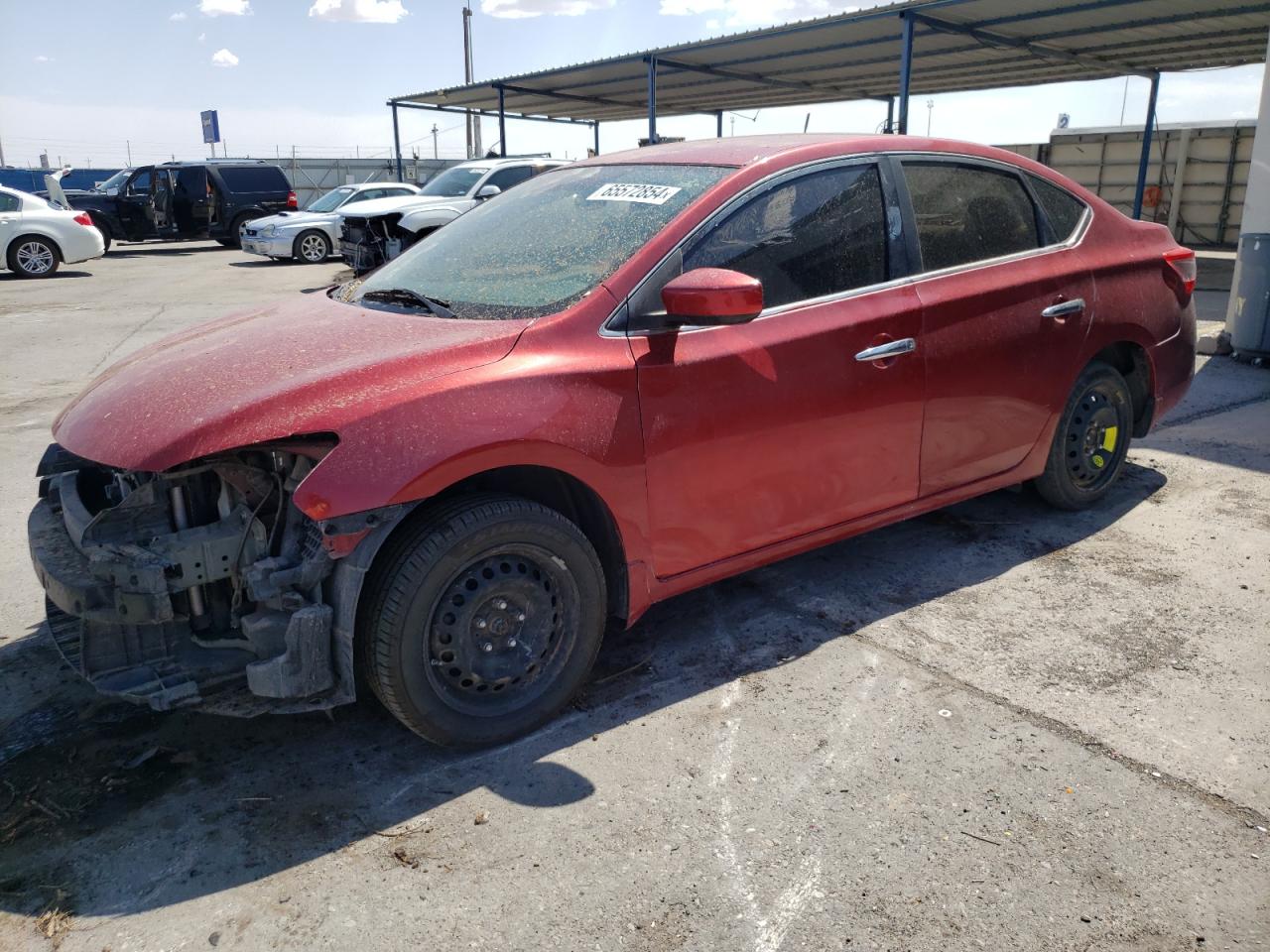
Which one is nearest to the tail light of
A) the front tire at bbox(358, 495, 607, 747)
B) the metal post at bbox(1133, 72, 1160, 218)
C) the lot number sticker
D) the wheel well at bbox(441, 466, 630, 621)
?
the lot number sticker

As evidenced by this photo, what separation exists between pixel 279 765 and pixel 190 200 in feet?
73.5

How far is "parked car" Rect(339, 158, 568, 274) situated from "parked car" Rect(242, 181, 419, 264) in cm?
335

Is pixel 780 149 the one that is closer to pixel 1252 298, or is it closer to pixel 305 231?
pixel 1252 298

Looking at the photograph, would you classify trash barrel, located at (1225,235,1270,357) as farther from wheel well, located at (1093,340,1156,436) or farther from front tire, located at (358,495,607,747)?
front tire, located at (358,495,607,747)

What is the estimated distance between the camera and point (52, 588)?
2.66 m

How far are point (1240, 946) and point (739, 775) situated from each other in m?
1.21

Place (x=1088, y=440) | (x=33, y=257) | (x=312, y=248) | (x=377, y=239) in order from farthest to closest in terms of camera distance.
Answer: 1. (x=312, y=248)
2. (x=33, y=257)
3. (x=377, y=239)
4. (x=1088, y=440)

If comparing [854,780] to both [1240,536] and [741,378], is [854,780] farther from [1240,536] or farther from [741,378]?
[1240,536]

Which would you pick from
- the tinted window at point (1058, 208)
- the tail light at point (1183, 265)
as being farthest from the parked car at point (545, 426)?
the tail light at point (1183, 265)

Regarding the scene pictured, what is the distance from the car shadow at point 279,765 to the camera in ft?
7.90

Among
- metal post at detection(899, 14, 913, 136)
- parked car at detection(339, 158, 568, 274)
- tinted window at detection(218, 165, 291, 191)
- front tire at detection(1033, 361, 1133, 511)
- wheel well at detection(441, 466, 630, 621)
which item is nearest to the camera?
wheel well at detection(441, 466, 630, 621)

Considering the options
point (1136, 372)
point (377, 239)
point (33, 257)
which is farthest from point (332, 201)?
point (1136, 372)

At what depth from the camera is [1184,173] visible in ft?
68.1

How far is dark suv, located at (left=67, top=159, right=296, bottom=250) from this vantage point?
71.6ft
